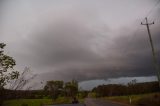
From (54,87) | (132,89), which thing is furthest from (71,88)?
(132,89)

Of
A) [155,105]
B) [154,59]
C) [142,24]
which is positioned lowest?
[155,105]

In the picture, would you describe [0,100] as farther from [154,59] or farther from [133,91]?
[133,91]

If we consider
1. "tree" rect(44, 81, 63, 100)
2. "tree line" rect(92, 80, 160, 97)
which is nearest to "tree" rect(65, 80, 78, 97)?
"tree" rect(44, 81, 63, 100)

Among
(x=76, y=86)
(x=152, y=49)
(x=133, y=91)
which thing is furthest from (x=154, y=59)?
(x=76, y=86)

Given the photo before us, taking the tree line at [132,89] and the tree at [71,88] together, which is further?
the tree at [71,88]

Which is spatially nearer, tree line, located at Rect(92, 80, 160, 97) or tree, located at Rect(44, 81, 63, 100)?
tree line, located at Rect(92, 80, 160, 97)

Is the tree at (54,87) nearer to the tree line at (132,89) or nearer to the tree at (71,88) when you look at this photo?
the tree at (71,88)

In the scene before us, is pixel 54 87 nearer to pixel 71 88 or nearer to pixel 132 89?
pixel 71 88

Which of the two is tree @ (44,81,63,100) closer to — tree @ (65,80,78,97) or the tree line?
tree @ (65,80,78,97)

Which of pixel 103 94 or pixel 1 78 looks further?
pixel 103 94

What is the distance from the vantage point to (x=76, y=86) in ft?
375

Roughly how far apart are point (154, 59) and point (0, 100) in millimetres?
28764

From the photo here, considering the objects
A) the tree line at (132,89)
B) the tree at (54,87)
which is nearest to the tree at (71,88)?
the tree at (54,87)

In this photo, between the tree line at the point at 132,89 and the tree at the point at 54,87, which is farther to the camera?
the tree at the point at 54,87
